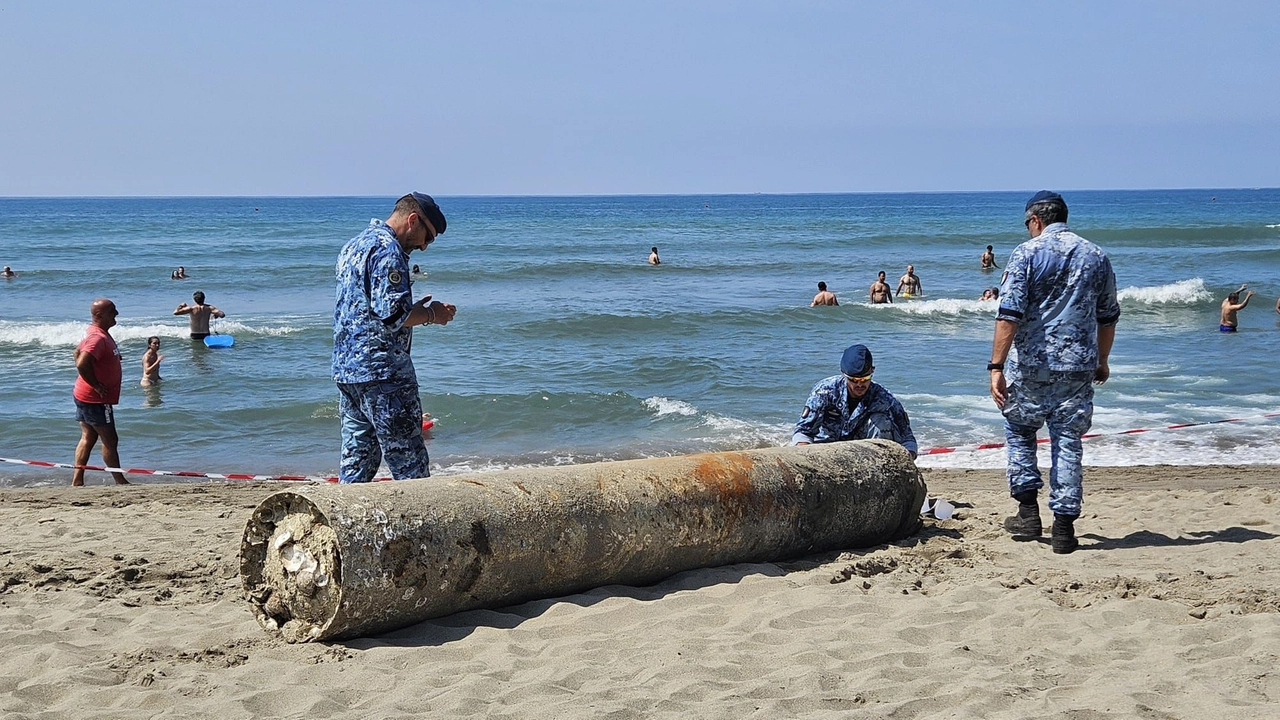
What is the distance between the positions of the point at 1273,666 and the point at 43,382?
15.1m

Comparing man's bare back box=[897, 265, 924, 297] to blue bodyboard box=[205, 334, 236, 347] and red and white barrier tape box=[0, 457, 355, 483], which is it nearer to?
blue bodyboard box=[205, 334, 236, 347]

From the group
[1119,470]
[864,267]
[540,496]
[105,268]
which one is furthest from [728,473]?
[105,268]

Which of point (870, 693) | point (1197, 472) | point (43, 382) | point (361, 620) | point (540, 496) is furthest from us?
point (43, 382)

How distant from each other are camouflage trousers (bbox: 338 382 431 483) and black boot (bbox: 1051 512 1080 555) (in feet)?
10.3

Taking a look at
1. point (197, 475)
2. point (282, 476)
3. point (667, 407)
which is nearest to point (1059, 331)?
point (282, 476)

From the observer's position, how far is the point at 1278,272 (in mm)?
33000

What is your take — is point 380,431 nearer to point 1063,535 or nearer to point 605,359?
point 1063,535

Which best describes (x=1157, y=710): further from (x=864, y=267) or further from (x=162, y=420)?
(x=864, y=267)

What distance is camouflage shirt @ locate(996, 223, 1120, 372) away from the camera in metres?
5.49

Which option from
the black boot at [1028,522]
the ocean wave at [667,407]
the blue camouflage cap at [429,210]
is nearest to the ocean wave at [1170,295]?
the ocean wave at [667,407]

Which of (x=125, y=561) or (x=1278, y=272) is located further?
(x=1278, y=272)

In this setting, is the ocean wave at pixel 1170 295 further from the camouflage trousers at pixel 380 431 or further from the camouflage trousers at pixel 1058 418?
the camouflage trousers at pixel 380 431

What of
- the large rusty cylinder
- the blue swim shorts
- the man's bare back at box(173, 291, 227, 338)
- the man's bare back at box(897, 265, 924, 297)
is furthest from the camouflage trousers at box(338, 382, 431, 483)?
the man's bare back at box(897, 265, 924, 297)

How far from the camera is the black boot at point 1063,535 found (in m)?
5.70
